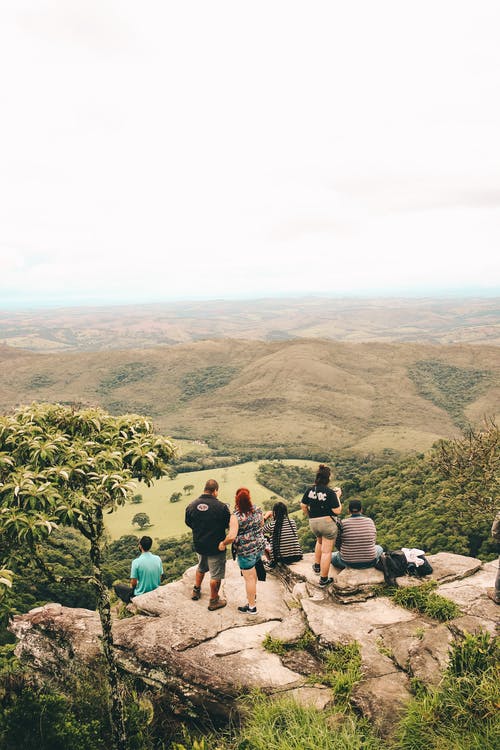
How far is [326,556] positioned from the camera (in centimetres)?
1055

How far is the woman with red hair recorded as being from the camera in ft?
30.6

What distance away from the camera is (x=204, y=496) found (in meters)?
9.27

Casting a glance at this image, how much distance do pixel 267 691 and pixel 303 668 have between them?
0.94m

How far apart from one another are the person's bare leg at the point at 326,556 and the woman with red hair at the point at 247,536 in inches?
78.5

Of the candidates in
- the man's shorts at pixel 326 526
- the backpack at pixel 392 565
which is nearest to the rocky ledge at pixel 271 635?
the backpack at pixel 392 565

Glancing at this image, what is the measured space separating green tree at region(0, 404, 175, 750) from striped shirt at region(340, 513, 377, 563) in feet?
18.5

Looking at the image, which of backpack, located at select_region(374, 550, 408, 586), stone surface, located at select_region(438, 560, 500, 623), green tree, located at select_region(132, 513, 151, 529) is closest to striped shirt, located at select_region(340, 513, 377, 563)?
backpack, located at select_region(374, 550, 408, 586)

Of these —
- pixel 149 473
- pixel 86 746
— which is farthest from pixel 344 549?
pixel 86 746

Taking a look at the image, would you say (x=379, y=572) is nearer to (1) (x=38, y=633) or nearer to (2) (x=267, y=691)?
(2) (x=267, y=691)

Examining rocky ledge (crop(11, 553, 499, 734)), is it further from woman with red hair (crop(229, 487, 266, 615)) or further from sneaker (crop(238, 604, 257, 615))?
woman with red hair (crop(229, 487, 266, 615))

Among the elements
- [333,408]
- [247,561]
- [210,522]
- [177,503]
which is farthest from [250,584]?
[333,408]

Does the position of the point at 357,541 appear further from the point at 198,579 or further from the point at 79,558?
the point at 79,558

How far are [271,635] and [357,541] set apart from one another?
3427mm

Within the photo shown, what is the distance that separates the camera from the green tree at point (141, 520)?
243ft
